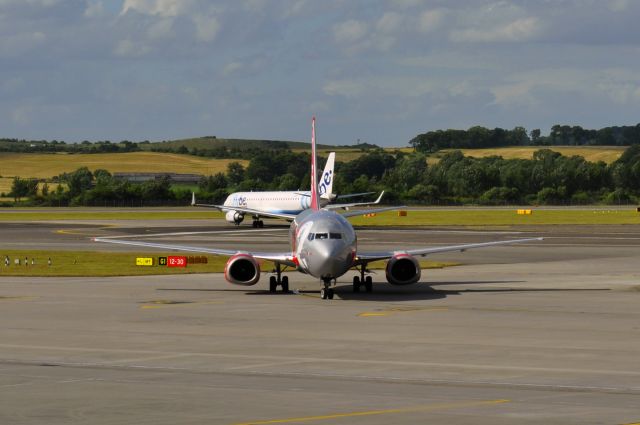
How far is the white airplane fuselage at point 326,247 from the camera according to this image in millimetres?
45156

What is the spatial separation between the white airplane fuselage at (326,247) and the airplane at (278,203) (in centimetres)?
7250

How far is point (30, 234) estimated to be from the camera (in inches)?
4296

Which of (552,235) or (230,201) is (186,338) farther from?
(230,201)

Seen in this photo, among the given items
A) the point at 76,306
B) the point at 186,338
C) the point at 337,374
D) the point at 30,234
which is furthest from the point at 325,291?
the point at 30,234

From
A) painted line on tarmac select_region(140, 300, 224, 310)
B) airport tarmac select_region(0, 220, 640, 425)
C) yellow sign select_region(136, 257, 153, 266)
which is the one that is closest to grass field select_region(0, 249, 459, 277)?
yellow sign select_region(136, 257, 153, 266)

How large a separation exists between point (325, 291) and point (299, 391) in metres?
21.9

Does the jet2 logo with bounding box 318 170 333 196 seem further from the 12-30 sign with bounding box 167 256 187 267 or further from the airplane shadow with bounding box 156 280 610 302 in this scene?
the airplane shadow with bounding box 156 280 610 302

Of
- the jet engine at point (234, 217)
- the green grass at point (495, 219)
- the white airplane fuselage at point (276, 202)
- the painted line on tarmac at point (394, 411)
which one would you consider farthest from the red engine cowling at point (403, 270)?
the jet engine at point (234, 217)

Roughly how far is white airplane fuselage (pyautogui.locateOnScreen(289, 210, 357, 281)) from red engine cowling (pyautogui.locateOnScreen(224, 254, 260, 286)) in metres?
2.55

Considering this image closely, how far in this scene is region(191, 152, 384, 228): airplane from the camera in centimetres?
12234

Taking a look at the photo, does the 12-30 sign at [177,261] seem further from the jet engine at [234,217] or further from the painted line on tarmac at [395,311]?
the jet engine at [234,217]

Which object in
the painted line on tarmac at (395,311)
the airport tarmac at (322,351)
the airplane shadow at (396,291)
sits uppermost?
the airport tarmac at (322,351)

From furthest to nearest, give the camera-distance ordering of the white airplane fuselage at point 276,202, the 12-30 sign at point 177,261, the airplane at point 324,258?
the white airplane fuselage at point 276,202 < the 12-30 sign at point 177,261 < the airplane at point 324,258

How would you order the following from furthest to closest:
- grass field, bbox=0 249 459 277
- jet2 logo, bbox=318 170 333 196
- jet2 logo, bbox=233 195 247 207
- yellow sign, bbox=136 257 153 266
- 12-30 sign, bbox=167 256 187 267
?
jet2 logo, bbox=233 195 247 207 < jet2 logo, bbox=318 170 333 196 < yellow sign, bbox=136 257 153 266 < 12-30 sign, bbox=167 256 187 267 < grass field, bbox=0 249 459 277
